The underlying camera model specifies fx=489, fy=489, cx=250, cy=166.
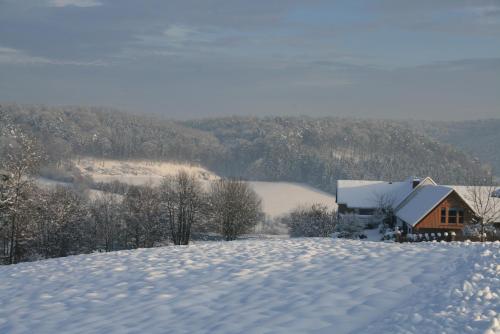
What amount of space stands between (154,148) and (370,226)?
138705 millimetres

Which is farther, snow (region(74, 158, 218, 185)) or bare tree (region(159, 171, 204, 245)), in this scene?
snow (region(74, 158, 218, 185))

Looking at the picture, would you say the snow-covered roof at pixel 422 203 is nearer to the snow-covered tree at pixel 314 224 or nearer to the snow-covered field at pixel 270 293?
the snow-covered tree at pixel 314 224

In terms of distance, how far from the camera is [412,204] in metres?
42.0

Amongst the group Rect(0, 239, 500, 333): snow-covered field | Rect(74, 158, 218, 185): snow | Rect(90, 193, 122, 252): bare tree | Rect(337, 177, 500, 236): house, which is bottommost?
Rect(90, 193, 122, 252): bare tree

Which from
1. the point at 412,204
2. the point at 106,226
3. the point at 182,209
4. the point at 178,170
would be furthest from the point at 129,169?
the point at 412,204

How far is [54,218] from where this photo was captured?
1796 inches

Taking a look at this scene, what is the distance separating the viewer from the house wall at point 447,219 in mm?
38719

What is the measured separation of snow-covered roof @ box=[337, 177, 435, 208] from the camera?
50781 mm

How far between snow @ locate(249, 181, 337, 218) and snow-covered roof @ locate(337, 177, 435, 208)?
35.5m

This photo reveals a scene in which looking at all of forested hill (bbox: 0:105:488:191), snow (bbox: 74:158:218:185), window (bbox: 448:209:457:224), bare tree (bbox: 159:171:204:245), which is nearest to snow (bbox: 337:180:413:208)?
window (bbox: 448:209:457:224)

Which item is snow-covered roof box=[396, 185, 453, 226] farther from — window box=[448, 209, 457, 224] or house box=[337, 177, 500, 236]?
window box=[448, 209, 457, 224]

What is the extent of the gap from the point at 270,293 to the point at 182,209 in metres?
41.8

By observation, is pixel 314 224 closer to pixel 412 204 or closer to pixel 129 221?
pixel 412 204

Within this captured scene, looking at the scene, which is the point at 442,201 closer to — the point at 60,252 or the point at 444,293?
the point at 444,293
